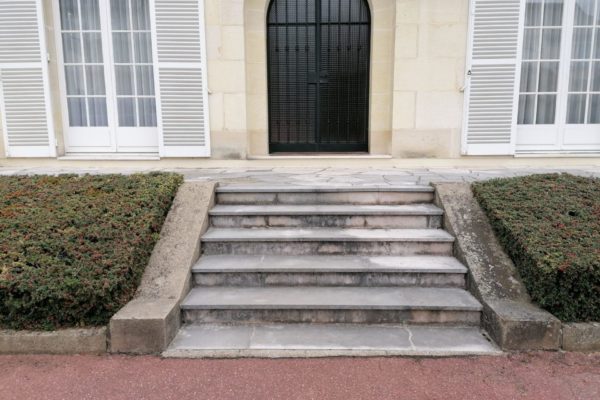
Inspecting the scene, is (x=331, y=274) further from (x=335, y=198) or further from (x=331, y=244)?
(x=335, y=198)

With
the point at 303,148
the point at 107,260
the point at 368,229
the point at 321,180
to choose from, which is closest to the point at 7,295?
the point at 107,260

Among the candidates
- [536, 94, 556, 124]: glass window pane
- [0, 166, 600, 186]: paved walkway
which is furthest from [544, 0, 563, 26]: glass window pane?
[0, 166, 600, 186]: paved walkway

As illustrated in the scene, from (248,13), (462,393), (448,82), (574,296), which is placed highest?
(248,13)

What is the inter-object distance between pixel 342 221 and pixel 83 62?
511 centimetres

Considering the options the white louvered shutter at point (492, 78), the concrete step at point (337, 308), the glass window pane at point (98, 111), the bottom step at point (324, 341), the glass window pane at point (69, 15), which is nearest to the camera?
the bottom step at point (324, 341)

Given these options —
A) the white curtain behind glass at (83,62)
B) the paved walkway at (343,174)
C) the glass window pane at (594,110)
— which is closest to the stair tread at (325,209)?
the paved walkway at (343,174)

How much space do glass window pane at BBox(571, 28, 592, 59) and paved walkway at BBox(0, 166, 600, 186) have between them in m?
1.73

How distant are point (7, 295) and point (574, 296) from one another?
390 cm

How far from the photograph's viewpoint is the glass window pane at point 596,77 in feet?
22.5

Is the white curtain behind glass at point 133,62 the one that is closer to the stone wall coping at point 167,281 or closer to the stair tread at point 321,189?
the stone wall coping at point 167,281

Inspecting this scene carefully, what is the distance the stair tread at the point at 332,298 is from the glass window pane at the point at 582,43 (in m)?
5.25

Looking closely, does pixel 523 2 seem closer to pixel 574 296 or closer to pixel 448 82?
pixel 448 82

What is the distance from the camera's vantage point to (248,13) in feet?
22.7

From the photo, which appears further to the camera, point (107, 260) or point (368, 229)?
point (368, 229)
